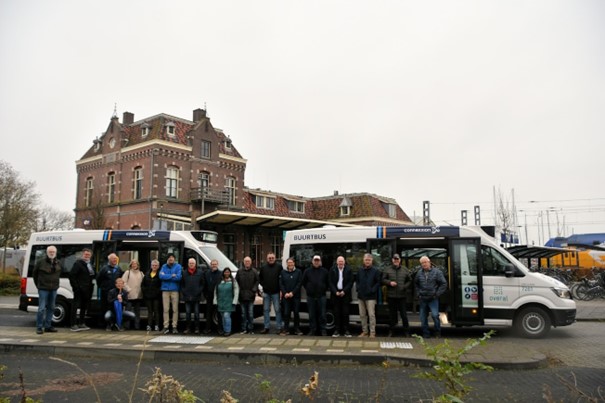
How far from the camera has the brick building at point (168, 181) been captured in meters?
35.6

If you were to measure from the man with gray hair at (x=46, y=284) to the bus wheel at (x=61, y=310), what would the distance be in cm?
164

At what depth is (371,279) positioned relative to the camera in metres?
10.8

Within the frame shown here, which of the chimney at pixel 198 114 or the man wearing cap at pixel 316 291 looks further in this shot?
the chimney at pixel 198 114

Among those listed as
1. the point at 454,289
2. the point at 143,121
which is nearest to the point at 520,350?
the point at 454,289

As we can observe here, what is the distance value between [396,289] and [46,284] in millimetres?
7630

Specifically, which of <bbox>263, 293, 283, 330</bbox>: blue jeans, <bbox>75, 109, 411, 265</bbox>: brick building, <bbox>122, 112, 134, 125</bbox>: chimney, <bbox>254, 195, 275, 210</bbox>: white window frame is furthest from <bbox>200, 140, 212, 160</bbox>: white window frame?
<bbox>263, 293, 283, 330</bbox>: blue jeans

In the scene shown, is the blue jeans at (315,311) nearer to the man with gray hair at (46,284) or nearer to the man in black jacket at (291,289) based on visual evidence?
the man in black jacket at (291,289)

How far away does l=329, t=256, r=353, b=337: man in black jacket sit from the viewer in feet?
36.0

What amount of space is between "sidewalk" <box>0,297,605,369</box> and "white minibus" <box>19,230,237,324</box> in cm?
194

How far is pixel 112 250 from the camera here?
1289cm

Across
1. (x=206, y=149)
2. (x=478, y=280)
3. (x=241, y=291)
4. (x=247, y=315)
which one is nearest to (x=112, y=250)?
(x=241, y=291)

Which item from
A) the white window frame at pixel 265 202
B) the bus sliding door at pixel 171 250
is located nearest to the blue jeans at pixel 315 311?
the bus sliding door at pixel 171 250

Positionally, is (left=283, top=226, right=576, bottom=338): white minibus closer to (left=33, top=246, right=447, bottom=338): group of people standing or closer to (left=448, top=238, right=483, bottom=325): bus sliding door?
(left=448, top=238, right=483, bottom=325): bus sliding door

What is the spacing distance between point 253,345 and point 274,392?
3.13 meters
